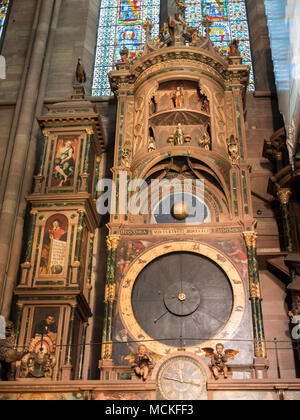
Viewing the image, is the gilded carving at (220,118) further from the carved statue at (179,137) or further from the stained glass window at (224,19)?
the stained glass window at (224,19)

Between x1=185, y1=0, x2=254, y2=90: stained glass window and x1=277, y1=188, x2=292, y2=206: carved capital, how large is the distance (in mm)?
5225

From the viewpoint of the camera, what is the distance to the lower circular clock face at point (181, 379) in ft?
31.2

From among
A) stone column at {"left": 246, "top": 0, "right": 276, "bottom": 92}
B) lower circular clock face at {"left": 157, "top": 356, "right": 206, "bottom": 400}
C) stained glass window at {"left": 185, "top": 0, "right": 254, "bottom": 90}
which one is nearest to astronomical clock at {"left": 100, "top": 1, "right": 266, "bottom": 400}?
lower circular clock face at {"left": 157, "top": 356, "right": 206, "bottom": 400}

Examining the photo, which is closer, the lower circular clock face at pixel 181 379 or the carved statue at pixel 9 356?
the lower circular clock face at pixel 181 379

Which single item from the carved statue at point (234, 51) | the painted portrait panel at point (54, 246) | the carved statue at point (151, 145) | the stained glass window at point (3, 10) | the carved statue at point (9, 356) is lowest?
the carved statue at point (9, 356)

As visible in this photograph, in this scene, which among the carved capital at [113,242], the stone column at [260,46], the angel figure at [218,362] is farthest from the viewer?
the stone column at [260,46]

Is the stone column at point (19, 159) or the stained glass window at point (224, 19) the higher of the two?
the stained glass window at point (224, 19)

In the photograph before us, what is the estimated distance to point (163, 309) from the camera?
39.3 feet

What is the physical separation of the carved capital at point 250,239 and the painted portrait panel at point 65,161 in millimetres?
3771

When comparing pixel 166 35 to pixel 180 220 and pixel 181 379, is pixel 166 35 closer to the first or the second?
pixel 180 220

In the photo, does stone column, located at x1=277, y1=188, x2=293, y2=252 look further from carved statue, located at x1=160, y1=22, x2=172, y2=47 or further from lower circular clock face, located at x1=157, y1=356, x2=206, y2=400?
carved statue, located at x1=160, y1=22, x2=172, y2=47

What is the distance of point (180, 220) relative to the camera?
13.3 meters

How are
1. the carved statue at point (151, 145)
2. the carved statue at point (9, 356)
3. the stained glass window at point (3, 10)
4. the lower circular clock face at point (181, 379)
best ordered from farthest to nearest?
1. the stained glass window at point (3, 10)
2. the carved statue at point (151, 145)
3. the carved statue at point (9, 356)
4. the lower circular clock face at point (181, 379)

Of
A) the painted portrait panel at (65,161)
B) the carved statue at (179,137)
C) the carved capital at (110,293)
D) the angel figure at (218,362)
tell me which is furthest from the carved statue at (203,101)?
the angel figure at (218,362)
